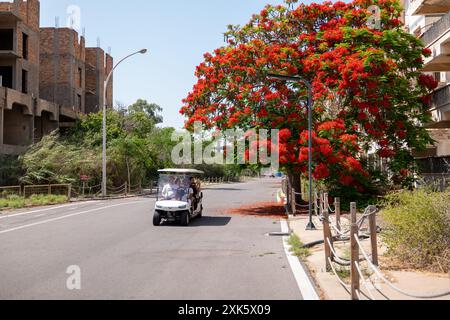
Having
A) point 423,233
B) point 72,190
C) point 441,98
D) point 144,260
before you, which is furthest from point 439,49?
point 72,190

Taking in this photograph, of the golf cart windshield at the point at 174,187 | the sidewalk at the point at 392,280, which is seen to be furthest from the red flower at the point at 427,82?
the sidewalk at the point at 392,280

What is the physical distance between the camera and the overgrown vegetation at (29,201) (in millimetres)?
25281

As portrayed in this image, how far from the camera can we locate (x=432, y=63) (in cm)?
2531

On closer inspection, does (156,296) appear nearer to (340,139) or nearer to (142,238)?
(142,238)

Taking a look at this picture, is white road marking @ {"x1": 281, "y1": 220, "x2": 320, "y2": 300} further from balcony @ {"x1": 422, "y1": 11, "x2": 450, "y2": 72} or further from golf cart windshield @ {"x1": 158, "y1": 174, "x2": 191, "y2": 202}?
balcony @ {"x1": 422, "y1": 11, "x2": 450, "y2": 72}

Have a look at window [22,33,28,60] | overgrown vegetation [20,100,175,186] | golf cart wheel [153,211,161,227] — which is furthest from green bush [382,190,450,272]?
window [22,33,28,60]

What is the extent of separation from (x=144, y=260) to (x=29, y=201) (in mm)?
19130

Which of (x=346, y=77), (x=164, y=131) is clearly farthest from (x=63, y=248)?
(x=164, y=131)

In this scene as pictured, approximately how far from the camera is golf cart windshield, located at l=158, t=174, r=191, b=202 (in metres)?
18.0

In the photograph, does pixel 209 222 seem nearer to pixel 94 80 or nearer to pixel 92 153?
pixel 92 153

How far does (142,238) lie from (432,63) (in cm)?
1832

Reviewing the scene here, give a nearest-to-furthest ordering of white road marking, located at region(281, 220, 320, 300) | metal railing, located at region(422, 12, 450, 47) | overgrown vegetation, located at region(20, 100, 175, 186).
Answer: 1. white road marking, located at region(281, 220, 320, 300)
2. metal railing, located at region(422, 12, 450, 47)
3. overgrown vegetation, located at region(20, 100, 175, 186)

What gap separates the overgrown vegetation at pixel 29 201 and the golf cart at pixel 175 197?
10.6 meters

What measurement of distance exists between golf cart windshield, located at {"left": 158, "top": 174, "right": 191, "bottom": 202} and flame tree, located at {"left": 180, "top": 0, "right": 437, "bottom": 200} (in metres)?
4.62
